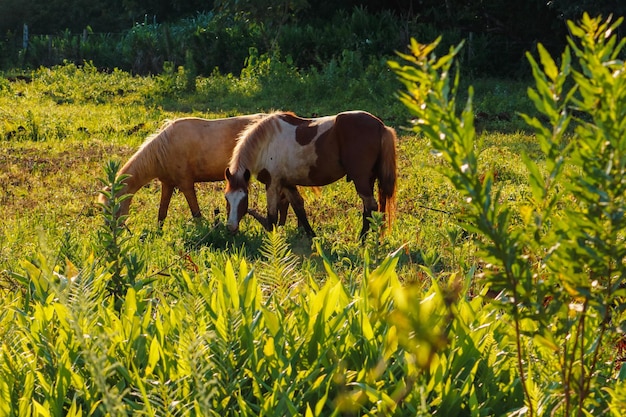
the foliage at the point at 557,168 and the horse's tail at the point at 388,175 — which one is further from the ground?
the foliage at the point at 557,168

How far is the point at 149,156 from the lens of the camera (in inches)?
320

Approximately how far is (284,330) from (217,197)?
6695 mm

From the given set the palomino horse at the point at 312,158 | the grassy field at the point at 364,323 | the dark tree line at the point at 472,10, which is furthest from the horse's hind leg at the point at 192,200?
the dark tree line at the point at 472,10

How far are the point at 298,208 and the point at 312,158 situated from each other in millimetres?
510

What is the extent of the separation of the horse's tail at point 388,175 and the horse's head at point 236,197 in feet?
3.96

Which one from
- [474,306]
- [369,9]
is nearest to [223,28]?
[369,9]

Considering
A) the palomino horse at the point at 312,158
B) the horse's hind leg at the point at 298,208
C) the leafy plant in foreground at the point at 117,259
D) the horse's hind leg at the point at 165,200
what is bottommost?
the horse's hind leg at the point at 165,200

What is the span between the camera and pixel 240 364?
237 cm

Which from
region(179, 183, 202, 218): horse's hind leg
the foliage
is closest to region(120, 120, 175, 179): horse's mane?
region(179, 183, 202, 218): horse's hind leg

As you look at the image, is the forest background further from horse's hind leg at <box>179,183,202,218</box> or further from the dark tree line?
horse's hind leg at <box>179,183,202,218</box>

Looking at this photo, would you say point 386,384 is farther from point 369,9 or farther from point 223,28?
point 369,9

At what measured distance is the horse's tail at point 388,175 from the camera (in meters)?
7.14

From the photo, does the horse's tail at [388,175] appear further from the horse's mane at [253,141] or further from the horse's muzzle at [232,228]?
the horse's muzzle at [232,228]

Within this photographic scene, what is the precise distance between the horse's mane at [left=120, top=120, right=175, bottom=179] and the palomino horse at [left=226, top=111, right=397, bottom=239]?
1.18 meters
